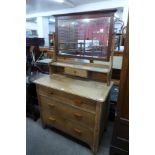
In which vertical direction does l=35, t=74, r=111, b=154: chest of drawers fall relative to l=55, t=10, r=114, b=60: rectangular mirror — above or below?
below

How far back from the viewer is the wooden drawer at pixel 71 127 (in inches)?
56.7

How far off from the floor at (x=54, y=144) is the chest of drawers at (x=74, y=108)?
0.55ft

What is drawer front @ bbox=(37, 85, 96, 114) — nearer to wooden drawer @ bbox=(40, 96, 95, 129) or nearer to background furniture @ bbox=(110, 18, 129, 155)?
wooden drawer @ bbox=(40, 96, 95, 129)

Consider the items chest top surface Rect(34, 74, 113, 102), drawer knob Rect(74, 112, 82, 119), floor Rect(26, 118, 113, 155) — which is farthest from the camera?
floor Rect(26, 118, 113, 155)

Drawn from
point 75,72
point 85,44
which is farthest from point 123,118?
point 85,44

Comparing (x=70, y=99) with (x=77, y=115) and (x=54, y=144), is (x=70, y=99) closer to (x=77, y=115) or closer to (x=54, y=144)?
(x=77, y=115)

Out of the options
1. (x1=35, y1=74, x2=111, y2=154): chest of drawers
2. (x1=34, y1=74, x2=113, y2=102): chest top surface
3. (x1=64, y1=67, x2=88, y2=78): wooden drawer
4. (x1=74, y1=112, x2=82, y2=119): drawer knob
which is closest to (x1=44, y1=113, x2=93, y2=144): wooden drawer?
(x1=35, y1=74, x2=111, y2=154): chest of drawers

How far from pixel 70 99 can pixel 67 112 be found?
20 cm

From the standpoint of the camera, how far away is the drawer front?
50.2 inches

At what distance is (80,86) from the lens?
1.46 meters

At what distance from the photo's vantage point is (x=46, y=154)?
151cm
